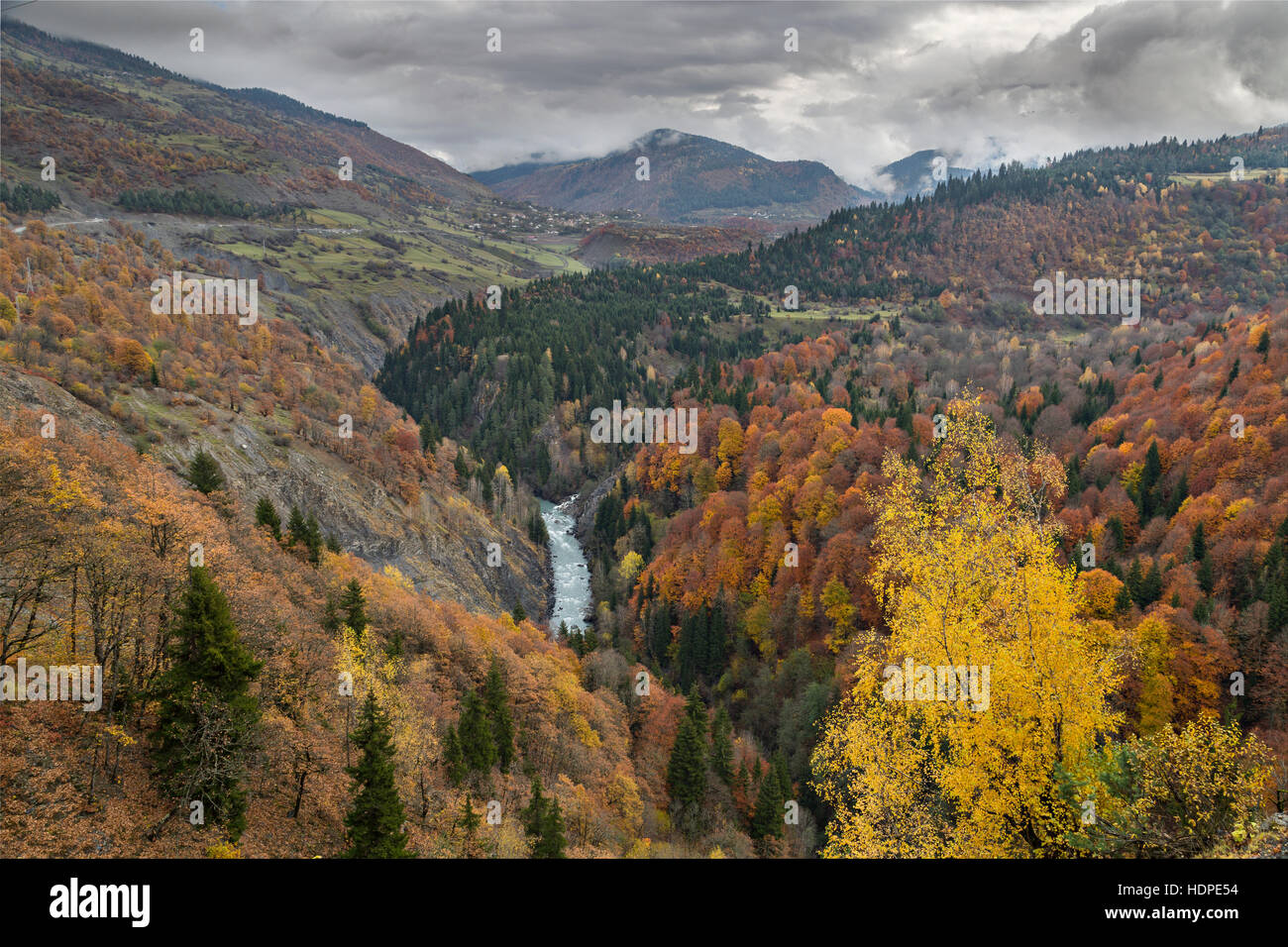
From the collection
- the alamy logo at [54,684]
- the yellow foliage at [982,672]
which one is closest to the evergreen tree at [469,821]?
the alamy logo at [54,684]

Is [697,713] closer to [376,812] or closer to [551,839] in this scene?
[551,839]

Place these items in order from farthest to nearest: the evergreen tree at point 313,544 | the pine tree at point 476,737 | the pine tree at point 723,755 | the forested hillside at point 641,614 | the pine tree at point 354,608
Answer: the pine tree at point 723,755 < the evergreen tree at point 313,544 < the pine tree at point 354,608 < the pine tree at point 476,737 < the forested hillside at point 641,614

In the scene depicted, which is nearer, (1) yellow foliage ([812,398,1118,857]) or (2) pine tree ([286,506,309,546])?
(1) yellow foliage ([812,398,1118,857])

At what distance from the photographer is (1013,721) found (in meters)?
19.9

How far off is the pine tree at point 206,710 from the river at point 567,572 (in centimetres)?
9636

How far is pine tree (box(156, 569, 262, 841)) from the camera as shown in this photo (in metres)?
27.5

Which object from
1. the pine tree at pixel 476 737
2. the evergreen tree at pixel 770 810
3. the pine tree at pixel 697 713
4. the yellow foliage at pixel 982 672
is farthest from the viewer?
the pine tree at pixel 697 713

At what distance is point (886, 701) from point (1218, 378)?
13346 cm
